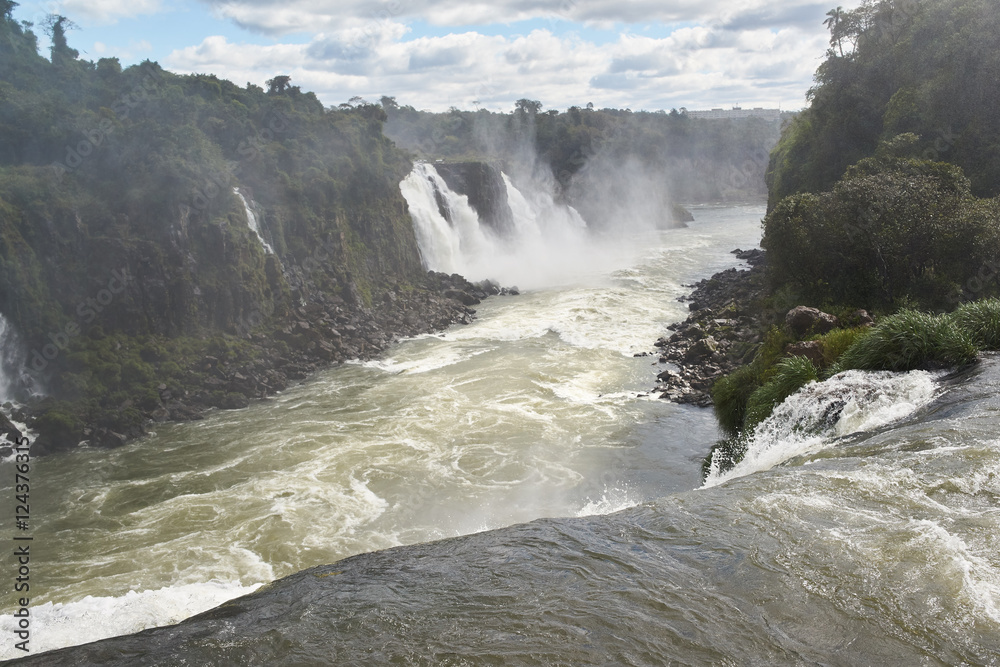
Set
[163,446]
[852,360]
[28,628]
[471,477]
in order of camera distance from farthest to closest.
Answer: [163,446] < [471,477] < [852,360] < [28,628]

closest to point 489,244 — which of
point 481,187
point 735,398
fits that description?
point 481,187

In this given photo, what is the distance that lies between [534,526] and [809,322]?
1273cm

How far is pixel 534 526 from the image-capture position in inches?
355

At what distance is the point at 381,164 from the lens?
143 feet

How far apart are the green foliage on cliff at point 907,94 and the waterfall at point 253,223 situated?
28465 mm

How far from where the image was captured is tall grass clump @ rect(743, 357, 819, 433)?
48.4 ft

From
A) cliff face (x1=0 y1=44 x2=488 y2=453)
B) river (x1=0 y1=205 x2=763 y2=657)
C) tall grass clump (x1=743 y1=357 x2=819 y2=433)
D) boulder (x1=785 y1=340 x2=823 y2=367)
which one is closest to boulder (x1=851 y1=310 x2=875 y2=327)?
boulder (x1=785 y1=340 x2=823 y2=367)

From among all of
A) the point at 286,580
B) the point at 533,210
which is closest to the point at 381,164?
the point at 533,210

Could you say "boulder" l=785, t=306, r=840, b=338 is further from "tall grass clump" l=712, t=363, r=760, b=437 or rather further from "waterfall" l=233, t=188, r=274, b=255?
"waterfall" l=233, t=188, r=274, b=255

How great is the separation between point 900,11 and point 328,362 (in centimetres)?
3600

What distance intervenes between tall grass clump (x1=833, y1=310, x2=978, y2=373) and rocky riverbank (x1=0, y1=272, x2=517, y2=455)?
19.7m

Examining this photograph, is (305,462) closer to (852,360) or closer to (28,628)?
(28,628)

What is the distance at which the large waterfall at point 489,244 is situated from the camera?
157 ft

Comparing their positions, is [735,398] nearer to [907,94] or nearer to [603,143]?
[907,94]
